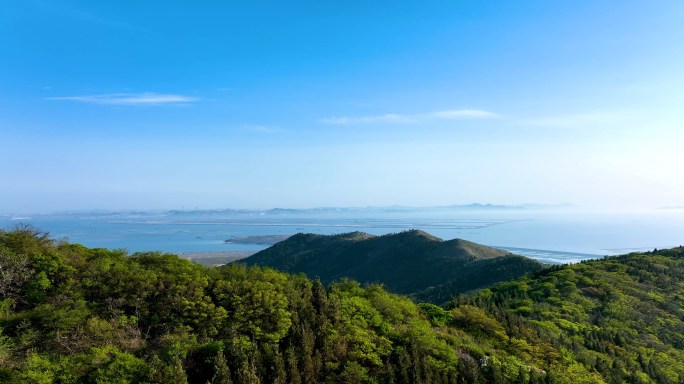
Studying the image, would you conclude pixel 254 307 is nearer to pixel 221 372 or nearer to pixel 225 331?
pixel 225 331

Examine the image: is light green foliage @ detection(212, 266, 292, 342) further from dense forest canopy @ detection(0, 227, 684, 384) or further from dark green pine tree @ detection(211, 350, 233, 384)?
dark green pine tree @ detection(211, 350, 233, 384)

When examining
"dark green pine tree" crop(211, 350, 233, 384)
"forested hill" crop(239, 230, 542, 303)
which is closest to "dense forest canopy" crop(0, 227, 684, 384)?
"dark green pine tree" crop(211, 350, 233, 384)

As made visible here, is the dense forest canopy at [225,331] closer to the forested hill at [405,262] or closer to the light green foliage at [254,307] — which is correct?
the light green foliage at [254,307]

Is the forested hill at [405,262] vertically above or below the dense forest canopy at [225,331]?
below

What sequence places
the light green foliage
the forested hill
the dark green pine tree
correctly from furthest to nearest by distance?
the forested hill → the light green foliage → the dark green pine tree

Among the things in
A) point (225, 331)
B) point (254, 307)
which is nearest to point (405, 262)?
point (254, 307)

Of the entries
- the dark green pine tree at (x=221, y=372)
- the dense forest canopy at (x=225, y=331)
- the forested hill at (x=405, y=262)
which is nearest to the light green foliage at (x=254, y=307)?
the dense forest canopy at (x=225, y=331)
